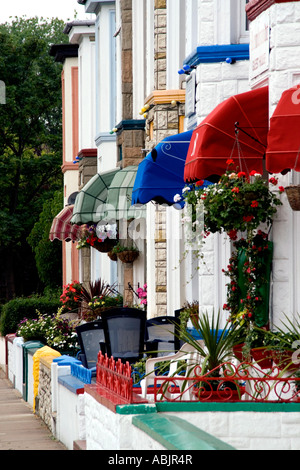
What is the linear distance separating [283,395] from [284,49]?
10.4ft

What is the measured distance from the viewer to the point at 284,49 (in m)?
9.52

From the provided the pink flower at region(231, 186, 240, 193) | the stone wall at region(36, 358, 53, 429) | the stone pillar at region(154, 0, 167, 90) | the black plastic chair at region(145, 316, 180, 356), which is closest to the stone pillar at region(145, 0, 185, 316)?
the stone pillar at region(154, 0, 167, 90)

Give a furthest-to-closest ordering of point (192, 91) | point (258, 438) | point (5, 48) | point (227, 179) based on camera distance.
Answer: point (5, 48), point (192, 91), point (227, 179), point (258, 438)

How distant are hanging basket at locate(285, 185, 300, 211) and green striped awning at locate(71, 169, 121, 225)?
13.3 metres

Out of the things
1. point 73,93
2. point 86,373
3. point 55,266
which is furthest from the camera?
point 55,266

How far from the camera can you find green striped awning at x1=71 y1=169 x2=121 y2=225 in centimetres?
2222

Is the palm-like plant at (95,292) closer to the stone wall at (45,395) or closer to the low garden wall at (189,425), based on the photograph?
the stone wall at (45,395)

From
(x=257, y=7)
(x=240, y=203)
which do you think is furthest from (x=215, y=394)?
(x=257, y=7)

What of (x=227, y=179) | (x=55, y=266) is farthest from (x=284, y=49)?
(x=55, y=266)

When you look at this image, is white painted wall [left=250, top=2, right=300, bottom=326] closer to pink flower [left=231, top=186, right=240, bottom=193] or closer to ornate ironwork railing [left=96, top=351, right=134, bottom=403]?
pink flower [left=231, top=186, right=240, bottom=193]

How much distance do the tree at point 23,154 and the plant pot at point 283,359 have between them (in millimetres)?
33128

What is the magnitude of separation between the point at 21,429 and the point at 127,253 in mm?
6755

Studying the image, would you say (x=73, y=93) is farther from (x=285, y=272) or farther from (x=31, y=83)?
(x=285, y=272)

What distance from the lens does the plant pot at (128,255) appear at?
2083 centimetres
